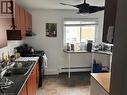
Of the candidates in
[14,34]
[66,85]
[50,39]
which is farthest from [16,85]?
[50,39]

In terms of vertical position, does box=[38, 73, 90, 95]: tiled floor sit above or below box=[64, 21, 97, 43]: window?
below

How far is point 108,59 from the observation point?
189 inches

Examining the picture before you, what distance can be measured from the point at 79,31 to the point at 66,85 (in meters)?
2.07

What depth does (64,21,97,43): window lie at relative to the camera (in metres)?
5.23

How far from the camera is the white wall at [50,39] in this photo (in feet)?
16.3

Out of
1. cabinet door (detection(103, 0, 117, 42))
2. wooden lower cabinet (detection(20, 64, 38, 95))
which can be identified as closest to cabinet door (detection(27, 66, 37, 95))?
wooden lower cabinet (detection(20, 64, 38, 95))

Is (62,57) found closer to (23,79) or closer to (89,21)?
(89,21)

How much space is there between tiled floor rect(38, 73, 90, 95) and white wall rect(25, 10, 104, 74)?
565mm

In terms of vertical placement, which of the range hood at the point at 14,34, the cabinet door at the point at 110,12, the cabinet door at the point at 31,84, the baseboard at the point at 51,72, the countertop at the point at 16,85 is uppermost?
the cabinet door at the point at 110,12

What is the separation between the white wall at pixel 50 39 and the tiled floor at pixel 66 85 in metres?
0.56

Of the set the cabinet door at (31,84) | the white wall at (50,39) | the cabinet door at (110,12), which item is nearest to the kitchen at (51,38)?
the white wall at (50,39)

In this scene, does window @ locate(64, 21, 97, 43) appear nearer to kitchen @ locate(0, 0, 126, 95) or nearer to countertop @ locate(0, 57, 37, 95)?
kitchen @ locate(0, 0, 126, 95)

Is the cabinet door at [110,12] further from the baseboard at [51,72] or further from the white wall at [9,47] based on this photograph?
the baseboard at [51,72]

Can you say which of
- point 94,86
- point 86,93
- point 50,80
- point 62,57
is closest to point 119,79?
point 94,86
